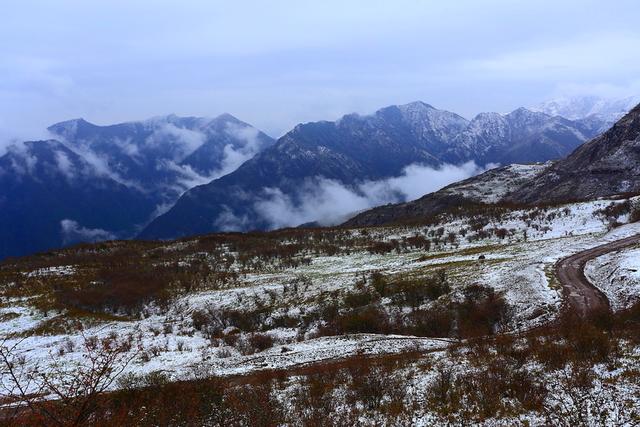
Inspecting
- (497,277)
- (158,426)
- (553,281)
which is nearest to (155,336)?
(158,426)

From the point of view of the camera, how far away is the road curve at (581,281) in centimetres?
2375

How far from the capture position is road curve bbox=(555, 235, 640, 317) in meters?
23.8

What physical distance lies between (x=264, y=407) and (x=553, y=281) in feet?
75.0

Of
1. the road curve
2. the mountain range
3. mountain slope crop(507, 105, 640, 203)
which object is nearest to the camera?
the road curve

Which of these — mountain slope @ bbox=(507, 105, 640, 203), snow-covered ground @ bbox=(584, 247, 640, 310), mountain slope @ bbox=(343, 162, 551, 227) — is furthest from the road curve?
mountain slope @ bbox=(343, 162, 551, 227)

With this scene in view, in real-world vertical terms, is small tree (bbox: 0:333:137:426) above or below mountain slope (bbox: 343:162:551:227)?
above

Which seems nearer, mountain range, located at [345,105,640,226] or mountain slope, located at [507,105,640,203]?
mountain slope, located at [507,105,640,203]

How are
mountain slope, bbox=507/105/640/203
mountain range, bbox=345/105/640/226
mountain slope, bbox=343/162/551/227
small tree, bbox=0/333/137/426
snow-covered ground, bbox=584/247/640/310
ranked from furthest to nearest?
1. mountain slope, bbox=343/162/551/227
2. mountain range, bbox=345/105/640/226
3. mountain slope, bbox=507/105/640/203
4. snow-covered ground, bbox=584/247/640/310
5. small tree, bbox=0/333/137/426

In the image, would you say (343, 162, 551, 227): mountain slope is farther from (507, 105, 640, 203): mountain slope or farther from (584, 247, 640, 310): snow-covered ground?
(584, 247, 640, 310): snow-covered ground

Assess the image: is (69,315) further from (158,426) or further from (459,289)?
(459,289)

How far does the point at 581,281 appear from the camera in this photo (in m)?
28.4

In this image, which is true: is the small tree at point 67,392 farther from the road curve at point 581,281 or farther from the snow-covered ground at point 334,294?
the road curve at point 581,281

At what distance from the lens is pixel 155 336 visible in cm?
3244

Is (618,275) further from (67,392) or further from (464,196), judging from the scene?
(464,196)
